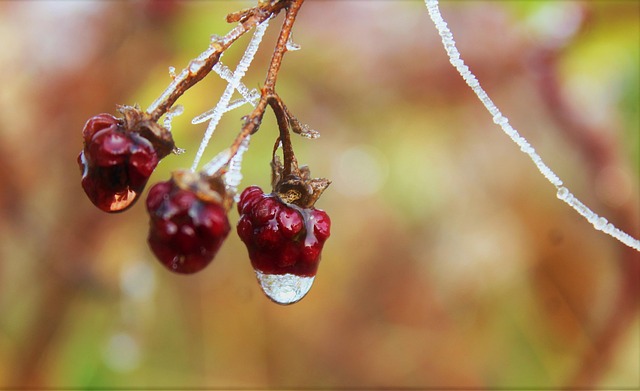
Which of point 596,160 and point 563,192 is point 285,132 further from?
point 596,160

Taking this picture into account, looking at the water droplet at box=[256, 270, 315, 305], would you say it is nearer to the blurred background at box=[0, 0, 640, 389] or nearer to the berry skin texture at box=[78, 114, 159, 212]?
the berry skin texture at box=[78, 114, 159, 212]

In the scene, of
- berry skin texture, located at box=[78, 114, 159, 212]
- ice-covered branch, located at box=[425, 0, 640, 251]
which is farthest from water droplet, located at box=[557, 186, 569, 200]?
berry skin texture, located at box=[78, 114, 159, 212]

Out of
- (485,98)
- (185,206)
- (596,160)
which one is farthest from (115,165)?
(596,160)

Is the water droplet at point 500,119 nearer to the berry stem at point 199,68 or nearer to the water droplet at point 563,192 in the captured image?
the water droplet at point 563,192

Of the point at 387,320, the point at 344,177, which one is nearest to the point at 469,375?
the point at 387,320

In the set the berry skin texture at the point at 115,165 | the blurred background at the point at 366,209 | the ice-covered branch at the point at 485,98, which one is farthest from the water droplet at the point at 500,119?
the blurred background at the point at 366,209

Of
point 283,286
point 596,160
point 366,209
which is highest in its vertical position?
point 366,209
